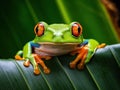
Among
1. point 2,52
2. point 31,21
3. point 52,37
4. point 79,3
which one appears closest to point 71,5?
point 79,3

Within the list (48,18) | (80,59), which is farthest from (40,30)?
(48,18)

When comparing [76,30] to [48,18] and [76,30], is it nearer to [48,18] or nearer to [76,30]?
[76,30]

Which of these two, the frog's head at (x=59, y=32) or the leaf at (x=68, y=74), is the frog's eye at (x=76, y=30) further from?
the leaf at (x=68, y=74)

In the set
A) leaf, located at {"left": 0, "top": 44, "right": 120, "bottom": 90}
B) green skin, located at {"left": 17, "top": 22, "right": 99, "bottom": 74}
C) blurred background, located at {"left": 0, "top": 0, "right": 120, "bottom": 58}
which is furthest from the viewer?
blurred background, located at {"left": 0, "top": 0, "right": 120, "bottom": 58}

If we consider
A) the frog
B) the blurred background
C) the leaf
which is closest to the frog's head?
the frog

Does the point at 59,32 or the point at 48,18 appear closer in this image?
the point at 59,32

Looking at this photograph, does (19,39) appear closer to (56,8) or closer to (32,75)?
(56,8)

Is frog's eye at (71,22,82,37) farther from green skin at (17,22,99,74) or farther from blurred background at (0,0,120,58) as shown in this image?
blurred background at (0,0,120,58)
